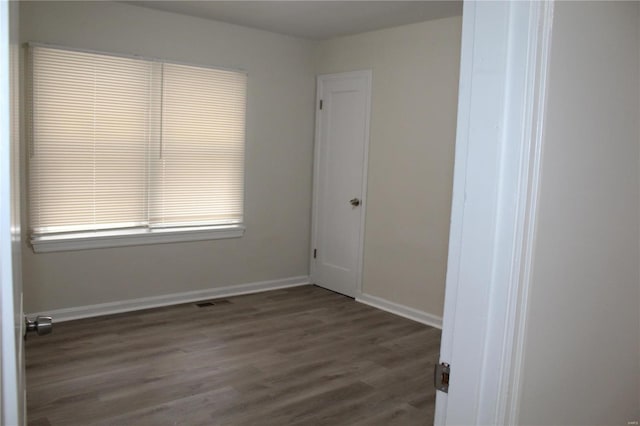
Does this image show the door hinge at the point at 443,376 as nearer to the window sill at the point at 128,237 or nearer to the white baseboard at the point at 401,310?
the white baseboard at the point at 401,310

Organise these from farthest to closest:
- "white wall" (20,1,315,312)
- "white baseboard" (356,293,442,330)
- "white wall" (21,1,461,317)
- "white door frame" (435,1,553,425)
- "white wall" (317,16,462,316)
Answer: "white baseboard" (356,293,442,330), "white wall" (317,16,462,316), "white wall" (21,1,461,317), "white wall" (20,1,315,312), "white door frame" (435,1,553,425)

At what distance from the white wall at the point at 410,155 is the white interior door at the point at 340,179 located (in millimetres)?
124

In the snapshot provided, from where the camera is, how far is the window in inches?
164

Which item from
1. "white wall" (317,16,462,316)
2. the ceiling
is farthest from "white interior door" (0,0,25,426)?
"white wall" (317,16,462,316)

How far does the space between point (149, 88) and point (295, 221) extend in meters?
2.04

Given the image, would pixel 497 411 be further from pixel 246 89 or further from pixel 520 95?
pixel 246 89

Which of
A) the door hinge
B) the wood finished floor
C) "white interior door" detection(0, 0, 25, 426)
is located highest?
"white interior door" detection(0, 0, 25, 426)

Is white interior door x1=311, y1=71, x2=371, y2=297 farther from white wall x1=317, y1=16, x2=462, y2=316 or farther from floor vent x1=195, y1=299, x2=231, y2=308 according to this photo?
floor vent x1=195, y1=299, x2=231, y2=308

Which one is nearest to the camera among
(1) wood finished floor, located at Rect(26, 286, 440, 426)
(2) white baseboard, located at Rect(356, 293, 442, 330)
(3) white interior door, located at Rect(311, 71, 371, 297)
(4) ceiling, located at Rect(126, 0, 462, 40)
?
(1) wood finished floor, located at Rect(26, 286, 440, 426)

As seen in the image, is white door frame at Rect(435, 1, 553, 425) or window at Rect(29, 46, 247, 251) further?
window at Rect(29, 46, 247, 251)

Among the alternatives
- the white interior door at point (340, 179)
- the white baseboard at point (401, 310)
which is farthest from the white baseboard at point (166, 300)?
the white baseboard at point (401, 310)

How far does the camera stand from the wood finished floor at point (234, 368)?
302 centimetres

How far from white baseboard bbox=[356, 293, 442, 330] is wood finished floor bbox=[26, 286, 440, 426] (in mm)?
132

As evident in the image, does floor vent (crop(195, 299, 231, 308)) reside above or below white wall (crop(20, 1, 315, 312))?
below
